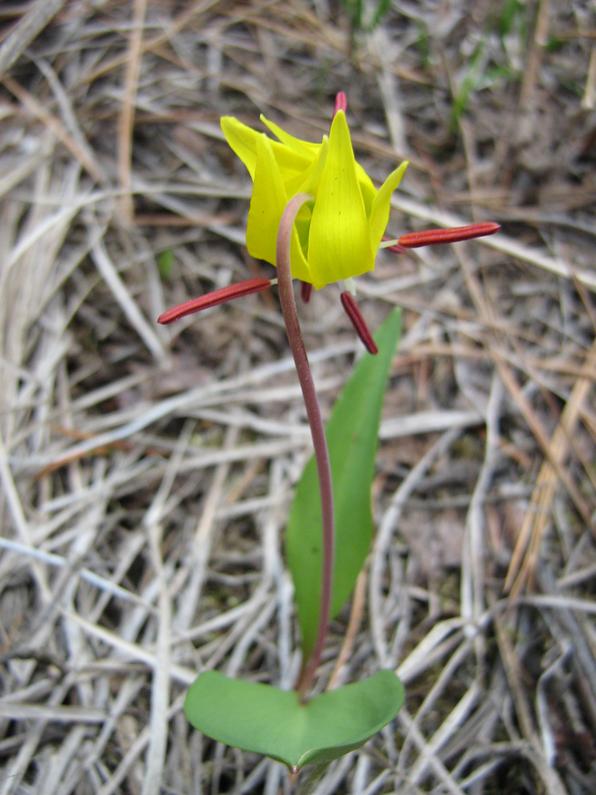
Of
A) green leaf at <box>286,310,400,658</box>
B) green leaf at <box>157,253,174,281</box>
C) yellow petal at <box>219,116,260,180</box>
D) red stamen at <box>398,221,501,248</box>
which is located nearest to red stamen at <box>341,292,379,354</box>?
red stamen at <box>398,221,501,248</box>

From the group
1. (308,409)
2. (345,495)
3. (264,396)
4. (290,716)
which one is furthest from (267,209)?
(264,396)

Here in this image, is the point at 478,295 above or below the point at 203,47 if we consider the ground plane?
below

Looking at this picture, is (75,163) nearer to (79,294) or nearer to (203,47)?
(79,294)

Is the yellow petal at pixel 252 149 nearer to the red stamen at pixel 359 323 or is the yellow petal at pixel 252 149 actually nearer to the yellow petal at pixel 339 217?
the yellow petal at pixel 339 217

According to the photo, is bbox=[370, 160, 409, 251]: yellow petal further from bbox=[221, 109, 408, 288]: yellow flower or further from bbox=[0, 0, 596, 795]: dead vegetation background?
bbox=[0, 0, 596, 795]: dead vegetation background

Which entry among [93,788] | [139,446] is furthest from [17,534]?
[93,788]

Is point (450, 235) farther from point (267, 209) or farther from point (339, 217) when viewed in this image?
point (267, 209)
